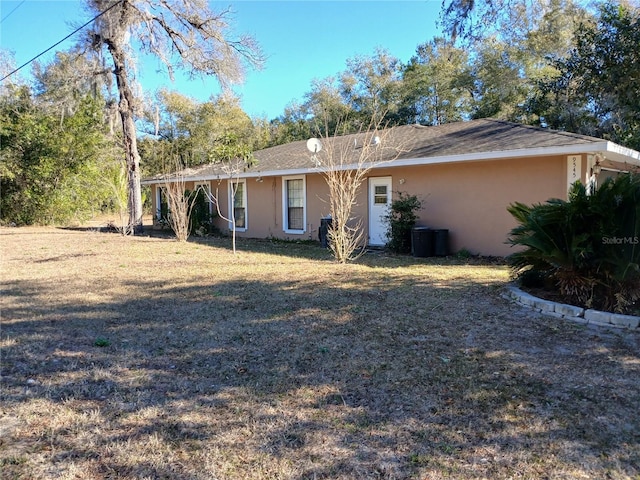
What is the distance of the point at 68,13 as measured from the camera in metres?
13.5

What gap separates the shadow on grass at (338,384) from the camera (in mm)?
2428

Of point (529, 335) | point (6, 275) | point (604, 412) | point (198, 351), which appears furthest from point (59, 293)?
point (604, 412)

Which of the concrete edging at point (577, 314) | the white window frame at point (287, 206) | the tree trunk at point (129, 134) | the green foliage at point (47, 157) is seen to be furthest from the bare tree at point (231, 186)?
the green foliage at point (47, 157)

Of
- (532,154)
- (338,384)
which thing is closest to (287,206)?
(532,154)

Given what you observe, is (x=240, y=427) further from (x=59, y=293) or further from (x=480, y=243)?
(x=480, y=243)

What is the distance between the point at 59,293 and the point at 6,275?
219 cm

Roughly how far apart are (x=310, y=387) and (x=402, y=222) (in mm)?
7534

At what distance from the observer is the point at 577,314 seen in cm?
487

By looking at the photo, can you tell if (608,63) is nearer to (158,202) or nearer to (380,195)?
(380,195)

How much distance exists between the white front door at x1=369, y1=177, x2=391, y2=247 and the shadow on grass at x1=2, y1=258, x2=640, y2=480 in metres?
6.09

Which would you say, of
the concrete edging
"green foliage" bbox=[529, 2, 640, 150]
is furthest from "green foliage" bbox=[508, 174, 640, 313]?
"green foliage" bbox=[529, 2, 640, 150]

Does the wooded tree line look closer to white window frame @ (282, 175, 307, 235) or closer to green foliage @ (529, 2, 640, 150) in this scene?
green foliage @ (529, 2, 640, 150)

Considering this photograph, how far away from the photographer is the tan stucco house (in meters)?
8.84

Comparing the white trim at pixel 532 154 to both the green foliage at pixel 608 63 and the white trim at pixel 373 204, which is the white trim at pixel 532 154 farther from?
the green foliage at pixel 608 63
